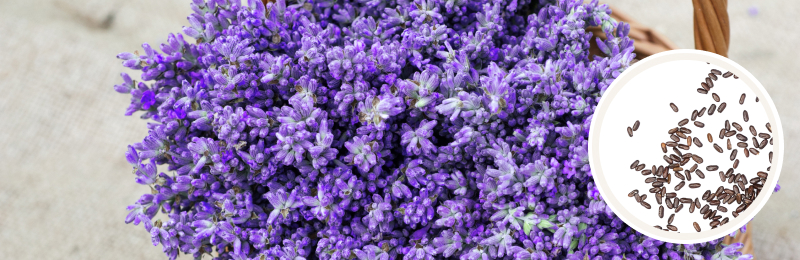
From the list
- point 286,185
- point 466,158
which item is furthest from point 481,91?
point 286,185

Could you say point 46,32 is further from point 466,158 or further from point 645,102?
point 645,102

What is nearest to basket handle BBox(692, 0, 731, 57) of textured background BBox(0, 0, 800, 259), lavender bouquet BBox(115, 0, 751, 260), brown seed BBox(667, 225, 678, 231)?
lavender bouquet BBox(115, 0, 751, 260)

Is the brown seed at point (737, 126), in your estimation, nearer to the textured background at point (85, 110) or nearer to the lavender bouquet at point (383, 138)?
the lavender bouquet at point (383, 138)

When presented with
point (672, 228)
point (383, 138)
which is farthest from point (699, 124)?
point (383, 138)

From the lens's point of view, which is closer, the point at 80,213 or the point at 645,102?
the point at 645,102

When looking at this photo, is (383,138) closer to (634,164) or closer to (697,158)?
(634,164)

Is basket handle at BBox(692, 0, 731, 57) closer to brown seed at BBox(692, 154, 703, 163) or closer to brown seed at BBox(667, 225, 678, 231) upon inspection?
brown seed at BBox(692, 154, 703, 163)
